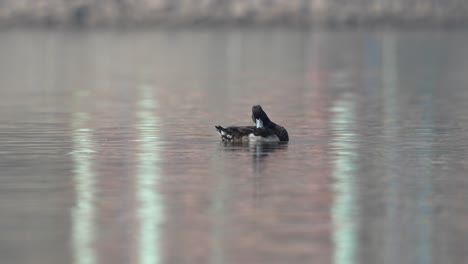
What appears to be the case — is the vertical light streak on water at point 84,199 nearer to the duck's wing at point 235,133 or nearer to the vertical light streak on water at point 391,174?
the duck's wing at point 235,133

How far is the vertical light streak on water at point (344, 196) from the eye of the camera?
1431 cm

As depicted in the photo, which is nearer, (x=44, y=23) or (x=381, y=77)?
(x=381, y=77)

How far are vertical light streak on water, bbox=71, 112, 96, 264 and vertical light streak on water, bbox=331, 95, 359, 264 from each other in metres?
1.81

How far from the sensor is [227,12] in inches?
4599

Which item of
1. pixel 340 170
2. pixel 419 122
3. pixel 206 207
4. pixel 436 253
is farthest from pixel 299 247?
pixel 419 122

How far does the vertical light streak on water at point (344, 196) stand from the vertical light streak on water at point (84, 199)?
181 centimetres

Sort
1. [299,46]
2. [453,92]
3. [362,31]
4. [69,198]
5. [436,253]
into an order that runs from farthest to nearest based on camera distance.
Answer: [362,31]
[299,46]
[453,92]
[69,198]
[436,253]

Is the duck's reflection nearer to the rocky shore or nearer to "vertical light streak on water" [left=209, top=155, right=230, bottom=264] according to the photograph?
"vertical light streak on water" [left=209, top=155, right=230, bottom=264]

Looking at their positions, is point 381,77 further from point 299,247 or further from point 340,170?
point 299,247

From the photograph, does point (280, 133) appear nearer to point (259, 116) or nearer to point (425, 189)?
point (259, 116)

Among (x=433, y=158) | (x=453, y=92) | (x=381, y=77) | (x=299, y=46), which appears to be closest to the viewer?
(x=433, y=158)

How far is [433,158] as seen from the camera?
21.2 meters

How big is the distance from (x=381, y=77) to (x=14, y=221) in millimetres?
32119

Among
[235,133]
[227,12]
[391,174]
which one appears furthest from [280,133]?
[227,12]
